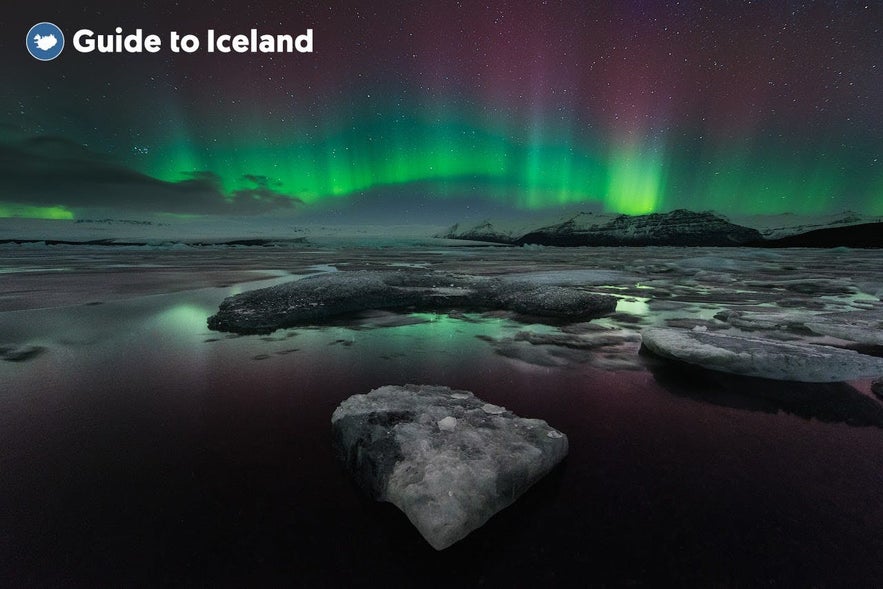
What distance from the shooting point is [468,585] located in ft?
3.37

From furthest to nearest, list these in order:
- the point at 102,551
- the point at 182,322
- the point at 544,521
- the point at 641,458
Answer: the point at 182,322
the point at 641,458
the point at 544,521
the point at 102,551

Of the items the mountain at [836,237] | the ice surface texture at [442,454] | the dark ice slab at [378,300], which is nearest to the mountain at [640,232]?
the mountain at [836,237]

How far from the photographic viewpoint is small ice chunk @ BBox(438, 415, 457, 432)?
1669 millimetres

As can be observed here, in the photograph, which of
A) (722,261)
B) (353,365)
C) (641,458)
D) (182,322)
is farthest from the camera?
(722,261)

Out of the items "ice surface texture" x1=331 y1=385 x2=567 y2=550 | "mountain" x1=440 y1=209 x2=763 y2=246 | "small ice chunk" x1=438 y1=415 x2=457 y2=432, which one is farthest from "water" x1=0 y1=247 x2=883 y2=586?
"mountain" x1=440 y1=209 x2=763 y2=246

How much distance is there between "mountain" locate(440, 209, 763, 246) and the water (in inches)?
3962

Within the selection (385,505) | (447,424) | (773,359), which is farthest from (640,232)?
(385,505)

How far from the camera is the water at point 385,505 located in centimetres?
110

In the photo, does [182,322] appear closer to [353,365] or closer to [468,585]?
[353,365]

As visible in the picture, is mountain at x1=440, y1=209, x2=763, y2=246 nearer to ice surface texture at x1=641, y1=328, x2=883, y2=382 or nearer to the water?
ice surface texture at x1=641, y1=328, x2=883, y2=382

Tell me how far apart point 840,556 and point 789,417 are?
105cm

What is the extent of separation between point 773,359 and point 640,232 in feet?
389

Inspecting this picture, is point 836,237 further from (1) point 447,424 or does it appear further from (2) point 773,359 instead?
(1) point 447,424

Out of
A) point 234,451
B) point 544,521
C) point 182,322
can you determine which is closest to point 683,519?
point 544,521
